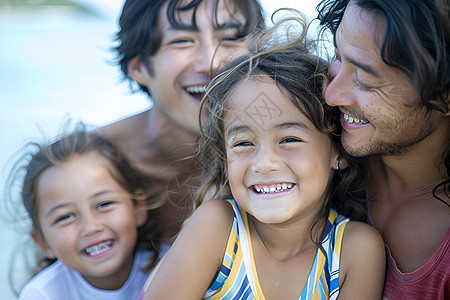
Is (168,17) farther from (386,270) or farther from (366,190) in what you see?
(386,270)

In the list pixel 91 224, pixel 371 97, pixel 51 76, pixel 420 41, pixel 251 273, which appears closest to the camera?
pixel 420 41

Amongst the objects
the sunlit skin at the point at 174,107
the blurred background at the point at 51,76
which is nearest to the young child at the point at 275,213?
the sunlit skin at the point at 174,107

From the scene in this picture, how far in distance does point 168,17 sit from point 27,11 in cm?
883

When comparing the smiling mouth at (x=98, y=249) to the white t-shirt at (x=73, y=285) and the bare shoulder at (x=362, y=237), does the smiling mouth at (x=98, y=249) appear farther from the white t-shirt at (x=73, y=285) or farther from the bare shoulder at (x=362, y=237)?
the bare shoulder at (x=362, y=237)

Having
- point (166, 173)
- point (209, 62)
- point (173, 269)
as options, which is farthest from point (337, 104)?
point (166, 173)

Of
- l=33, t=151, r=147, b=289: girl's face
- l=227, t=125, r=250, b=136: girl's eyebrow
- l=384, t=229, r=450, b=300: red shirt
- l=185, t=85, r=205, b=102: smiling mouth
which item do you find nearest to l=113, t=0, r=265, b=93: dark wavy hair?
l=185, t=85, r=205, b=102: smiling mouth

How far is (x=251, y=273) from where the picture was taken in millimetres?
1906

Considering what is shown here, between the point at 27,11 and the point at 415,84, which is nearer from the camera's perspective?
the point at 415,84

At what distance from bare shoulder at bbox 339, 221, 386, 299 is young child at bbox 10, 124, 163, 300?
3.34 feet

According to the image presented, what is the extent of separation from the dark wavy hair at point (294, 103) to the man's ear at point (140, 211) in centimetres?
50

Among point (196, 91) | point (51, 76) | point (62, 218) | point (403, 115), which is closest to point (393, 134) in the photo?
point (403, 115)

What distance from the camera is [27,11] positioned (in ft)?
34.4

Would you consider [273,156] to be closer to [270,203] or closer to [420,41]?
[270,203]

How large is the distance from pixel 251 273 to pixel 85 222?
85 cm
